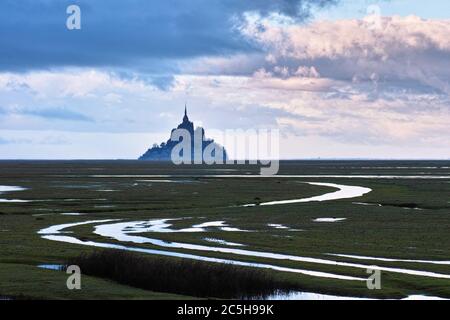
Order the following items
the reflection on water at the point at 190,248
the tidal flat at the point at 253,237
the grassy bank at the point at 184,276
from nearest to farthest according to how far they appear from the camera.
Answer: the grassy bank at the point at 184,276 < the tidal flat at the point at 253,237 < the reflection on water at the point at 190,248

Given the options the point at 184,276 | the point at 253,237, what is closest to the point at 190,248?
the point at 253,237

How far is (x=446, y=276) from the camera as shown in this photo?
113 feet

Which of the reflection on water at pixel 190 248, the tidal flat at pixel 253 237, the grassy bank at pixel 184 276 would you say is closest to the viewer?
the grassy bank at pixel 184 276

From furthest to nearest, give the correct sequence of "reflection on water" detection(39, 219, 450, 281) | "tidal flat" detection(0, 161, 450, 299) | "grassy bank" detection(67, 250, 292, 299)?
"reflection on water" detection(39, 219, 450, 281)
"tidal flat" detection(0, 161, 450, 299)
"grassy bank" detection(67, 250, 292, 299)

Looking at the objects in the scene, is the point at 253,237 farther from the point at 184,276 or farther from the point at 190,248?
the point at 184,276

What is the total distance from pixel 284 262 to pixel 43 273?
11.8 m

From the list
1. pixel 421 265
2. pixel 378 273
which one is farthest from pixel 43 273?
pixel 421 265

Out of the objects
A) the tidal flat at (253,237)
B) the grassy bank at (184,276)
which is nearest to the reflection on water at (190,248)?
the tidal flat at (253,237)

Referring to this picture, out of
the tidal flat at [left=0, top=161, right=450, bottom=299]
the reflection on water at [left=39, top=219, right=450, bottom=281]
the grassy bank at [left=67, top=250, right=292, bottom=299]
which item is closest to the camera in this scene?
the grassy bank at [left=67, top=250, right=292, bottom=299]

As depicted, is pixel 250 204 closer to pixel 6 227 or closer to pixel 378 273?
pixel 6 227

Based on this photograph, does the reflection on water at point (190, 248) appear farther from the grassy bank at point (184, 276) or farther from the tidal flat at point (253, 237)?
the grassy bank at point (184, 276)

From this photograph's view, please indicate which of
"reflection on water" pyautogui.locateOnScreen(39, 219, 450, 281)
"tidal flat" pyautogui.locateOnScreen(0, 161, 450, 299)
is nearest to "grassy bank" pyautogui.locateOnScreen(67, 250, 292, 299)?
"tidal flat" pyautogui.locateOnScreen(0, 161, 450, 299)

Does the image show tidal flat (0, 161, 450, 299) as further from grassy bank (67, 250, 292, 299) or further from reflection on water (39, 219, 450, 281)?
grassy bank (67, 250, 292, 299)

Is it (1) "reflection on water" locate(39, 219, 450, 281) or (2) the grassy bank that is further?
(1) "reflection on water" locate(39, 219, 450, 281)
